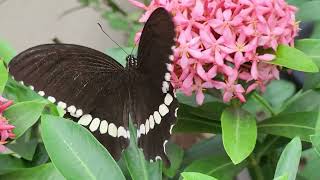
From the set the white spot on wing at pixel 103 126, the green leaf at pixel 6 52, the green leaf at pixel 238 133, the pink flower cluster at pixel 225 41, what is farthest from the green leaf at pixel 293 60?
the green leaf at pixel 6 52

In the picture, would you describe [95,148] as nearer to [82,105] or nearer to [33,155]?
[82,105]

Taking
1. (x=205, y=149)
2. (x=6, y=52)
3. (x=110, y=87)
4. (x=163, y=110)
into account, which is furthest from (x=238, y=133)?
(x=6, y=52)

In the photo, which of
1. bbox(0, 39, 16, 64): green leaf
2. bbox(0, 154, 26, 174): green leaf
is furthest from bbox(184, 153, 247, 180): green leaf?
bbox(0, 39, 16, 64): green leaf

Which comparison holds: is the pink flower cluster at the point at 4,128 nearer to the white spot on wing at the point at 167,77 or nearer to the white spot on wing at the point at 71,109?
the white spot on wing at the point at 71,109

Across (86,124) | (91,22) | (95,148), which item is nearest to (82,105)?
(86,124)

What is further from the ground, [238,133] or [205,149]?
[238,133]

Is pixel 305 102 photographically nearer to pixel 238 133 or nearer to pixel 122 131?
pixel 238 133

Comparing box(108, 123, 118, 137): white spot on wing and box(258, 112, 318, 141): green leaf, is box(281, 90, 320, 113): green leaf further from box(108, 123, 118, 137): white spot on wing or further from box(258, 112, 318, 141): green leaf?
box(108, 123, 118, 137): white spot on wing
